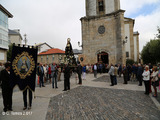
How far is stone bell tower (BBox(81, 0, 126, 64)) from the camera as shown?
752 inches

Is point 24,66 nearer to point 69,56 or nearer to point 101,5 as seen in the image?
point 69,56

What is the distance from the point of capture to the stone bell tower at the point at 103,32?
62.7 ft

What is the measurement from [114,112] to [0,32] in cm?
2606

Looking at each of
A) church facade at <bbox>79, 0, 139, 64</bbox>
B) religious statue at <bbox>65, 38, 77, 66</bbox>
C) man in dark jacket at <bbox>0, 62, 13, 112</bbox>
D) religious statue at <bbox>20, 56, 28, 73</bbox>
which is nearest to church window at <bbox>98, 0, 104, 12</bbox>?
church facade at <bbox>79, 0, 139, 64</bbox>

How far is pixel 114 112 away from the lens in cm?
410

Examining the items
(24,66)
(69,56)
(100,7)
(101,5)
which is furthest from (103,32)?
(24,66)

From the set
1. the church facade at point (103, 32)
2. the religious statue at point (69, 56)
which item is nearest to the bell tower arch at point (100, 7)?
the church facade at point (103, 32)

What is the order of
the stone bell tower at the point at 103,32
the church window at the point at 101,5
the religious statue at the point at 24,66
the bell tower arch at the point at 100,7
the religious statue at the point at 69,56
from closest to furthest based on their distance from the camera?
the religious statue at the point at 24,66
the religious statue at the point at 69,56
the stone bell tower at the point at 103,32
the bell tower arch at the point at 100,7
the church window at the point at 101,5

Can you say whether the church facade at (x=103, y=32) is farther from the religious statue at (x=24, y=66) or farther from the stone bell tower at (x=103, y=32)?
the religious statue at (x=24, y=66)

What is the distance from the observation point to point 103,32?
67.4ft

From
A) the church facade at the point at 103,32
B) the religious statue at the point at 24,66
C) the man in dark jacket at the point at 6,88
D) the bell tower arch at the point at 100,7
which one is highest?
the bell tower arch at the point at 100,7

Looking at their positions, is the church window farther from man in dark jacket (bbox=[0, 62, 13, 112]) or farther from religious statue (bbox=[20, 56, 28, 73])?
man in dark jacket (bbox=[0, 62, 13, 112])

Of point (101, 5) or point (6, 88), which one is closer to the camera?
point (6, 88)

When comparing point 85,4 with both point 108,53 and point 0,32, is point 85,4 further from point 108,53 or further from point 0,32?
point 0,32
